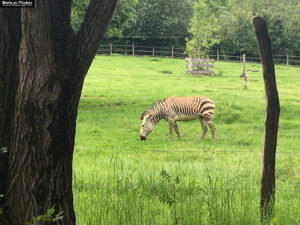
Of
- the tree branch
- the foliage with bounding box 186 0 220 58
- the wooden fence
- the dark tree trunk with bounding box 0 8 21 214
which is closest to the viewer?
the tree branch

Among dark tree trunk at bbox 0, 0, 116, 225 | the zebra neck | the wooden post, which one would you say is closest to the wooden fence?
the zebra neck

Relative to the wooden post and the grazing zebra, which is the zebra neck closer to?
the grazing zebra

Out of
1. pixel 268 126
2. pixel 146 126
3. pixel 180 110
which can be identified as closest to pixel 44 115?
pixel 268 126

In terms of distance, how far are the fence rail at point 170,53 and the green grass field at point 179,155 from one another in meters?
10.4

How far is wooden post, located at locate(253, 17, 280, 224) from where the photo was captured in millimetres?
5238

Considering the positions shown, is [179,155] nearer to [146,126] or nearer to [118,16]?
[146,126]

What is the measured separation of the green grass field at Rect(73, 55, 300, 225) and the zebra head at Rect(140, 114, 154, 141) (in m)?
0.23

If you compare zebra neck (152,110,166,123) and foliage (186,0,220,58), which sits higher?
foliage (186,0,220,58)

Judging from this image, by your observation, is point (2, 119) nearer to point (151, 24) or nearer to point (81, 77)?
point (81, 77)

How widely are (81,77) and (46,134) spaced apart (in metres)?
0.64

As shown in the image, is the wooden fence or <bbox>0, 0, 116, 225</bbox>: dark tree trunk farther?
the wooden fence

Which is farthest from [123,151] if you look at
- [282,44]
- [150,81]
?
A: [282,44]

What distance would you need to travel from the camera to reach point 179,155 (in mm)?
12109

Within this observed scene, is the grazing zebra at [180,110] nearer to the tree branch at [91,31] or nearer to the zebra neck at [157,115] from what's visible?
the zebra neck at [157,115]
